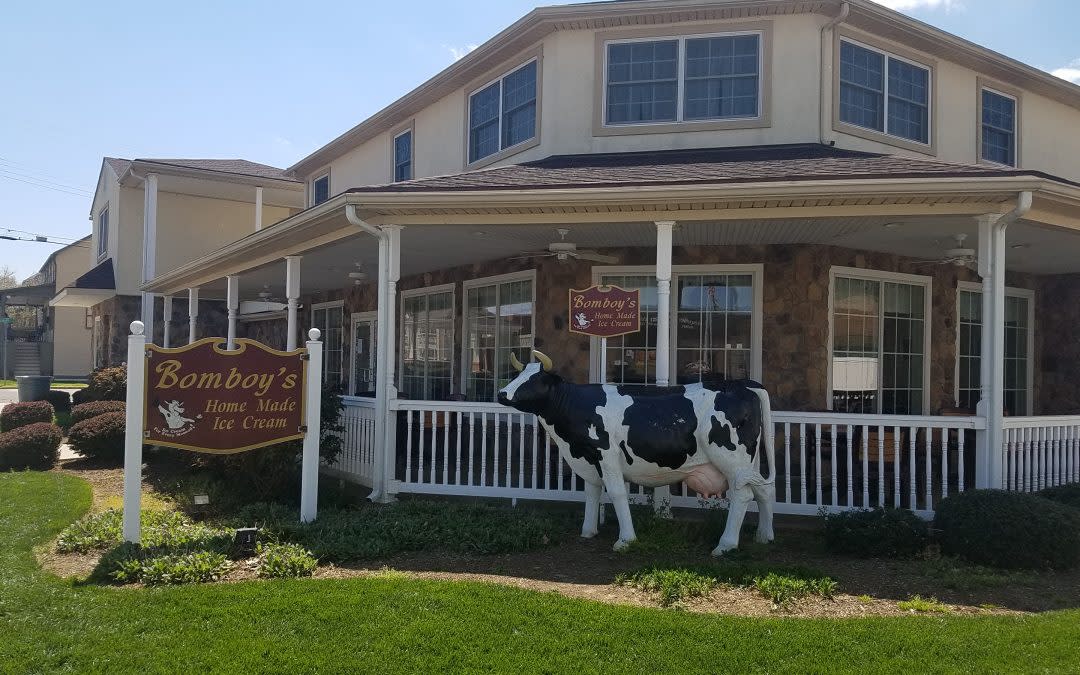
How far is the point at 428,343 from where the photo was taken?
44.5 ft

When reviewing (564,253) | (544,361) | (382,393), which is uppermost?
(564,253)

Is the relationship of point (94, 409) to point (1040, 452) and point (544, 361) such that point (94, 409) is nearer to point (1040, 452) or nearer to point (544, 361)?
point (544, 361)

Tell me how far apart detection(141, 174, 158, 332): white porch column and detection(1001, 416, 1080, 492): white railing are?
18526mm

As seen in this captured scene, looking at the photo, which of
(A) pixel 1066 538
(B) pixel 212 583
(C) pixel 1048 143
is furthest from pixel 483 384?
(C) pixel 1048 143

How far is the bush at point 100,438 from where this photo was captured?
36.6ft

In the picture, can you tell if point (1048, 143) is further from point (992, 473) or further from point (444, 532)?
point (444, 532)

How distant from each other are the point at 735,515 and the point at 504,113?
25.3 feet

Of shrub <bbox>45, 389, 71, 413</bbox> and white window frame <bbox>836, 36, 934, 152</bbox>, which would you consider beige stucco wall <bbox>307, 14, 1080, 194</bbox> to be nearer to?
white window frame <bbox>836, 36, 934, 152</bbox>

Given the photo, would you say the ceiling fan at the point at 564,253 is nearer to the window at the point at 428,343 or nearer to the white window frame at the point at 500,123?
the white window frame at the point at 500,123

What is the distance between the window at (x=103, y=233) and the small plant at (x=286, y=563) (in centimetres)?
1954

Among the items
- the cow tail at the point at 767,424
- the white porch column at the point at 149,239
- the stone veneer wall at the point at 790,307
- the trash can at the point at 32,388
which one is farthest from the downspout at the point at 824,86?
the trash can at the point at 32,388

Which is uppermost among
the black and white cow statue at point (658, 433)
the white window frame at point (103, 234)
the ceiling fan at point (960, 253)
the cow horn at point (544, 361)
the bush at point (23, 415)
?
the white window frame at point (103, 234)

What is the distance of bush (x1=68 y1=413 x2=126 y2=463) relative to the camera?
11.1 metres

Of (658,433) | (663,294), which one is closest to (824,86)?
(663,294)
